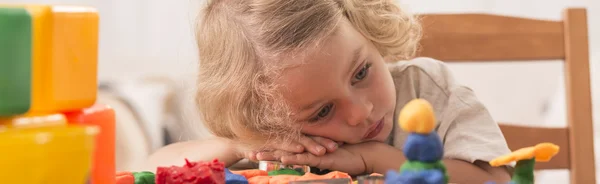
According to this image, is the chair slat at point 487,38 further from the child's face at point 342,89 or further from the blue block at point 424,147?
the blue block at point 424,147

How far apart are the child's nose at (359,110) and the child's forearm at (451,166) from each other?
7 cm

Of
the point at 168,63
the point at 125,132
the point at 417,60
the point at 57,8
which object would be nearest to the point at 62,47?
the point at 57,8

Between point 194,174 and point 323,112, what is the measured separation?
0.33 meters

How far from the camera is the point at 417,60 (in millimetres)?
1053

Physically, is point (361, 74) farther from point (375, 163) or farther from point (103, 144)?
point (103, 144)

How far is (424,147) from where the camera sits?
34 centimetres

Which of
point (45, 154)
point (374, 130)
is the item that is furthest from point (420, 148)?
point (374, 130)

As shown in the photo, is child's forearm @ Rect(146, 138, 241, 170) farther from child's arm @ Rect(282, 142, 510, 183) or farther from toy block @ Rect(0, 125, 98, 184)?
toy block @ Rect(0, 125, 98, 184)

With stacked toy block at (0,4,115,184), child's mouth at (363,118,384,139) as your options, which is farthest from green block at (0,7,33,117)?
child's mouth at (363,118,384,139)

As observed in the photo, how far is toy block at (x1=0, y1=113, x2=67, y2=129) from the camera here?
37 centimetres

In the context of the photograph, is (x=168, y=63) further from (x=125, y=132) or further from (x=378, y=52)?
(x=378, y=52)

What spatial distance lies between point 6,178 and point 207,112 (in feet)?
1.88

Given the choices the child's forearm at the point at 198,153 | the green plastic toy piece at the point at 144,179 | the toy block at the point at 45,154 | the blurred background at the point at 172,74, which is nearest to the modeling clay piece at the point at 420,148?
the toy block at the point at 45,154

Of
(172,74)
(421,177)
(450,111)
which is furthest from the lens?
(172,74)
